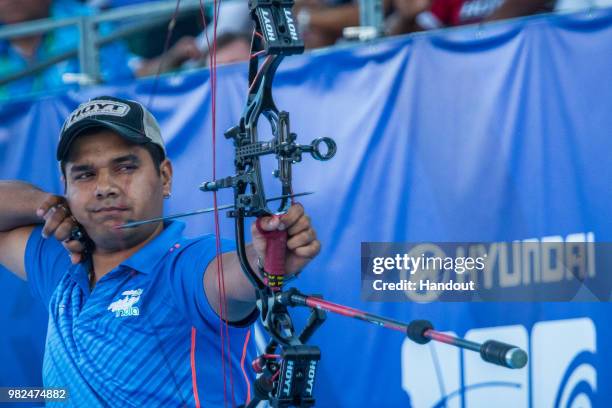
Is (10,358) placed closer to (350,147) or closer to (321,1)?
(350,147)

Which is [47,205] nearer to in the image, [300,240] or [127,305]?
[127,305]

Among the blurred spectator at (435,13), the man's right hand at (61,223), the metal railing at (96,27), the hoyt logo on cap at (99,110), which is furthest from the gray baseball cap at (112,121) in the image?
the blurred spectator at (435,13)

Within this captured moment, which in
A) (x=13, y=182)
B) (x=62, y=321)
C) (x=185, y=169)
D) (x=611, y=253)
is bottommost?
(x=62, y=321)

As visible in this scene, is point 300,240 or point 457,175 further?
point 457,175

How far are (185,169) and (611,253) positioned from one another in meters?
1.31

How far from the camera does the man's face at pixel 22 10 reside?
3.90 meters

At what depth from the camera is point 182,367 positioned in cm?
200

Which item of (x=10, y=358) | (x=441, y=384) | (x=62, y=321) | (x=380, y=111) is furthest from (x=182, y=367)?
(x=10, y=358)

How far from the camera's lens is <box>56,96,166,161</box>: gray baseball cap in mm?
2133

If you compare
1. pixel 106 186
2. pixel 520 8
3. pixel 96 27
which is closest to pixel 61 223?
pixel 106 186

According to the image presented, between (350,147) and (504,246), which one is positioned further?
(350,147)

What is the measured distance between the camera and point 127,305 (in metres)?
2.09

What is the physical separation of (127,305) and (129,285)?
0.05m

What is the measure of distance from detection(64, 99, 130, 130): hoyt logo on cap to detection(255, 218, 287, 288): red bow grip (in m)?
0.69
